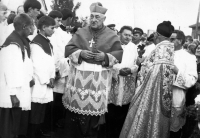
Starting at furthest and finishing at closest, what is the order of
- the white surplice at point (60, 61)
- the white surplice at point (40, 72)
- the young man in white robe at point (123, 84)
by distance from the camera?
the white surplice at point (60, 61) → the young man in white robe at point (123, 84) → the white surplice at point (40, 72)

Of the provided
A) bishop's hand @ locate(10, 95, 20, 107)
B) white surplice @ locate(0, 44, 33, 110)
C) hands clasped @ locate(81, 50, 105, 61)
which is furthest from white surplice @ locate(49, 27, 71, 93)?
bishop's hand @ locate(10, 95, 20, 107)

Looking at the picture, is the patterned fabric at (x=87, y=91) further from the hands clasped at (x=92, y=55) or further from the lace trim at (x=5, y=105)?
the lace trim at (x=5, y=105)

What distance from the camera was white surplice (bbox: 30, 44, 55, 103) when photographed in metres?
4.72

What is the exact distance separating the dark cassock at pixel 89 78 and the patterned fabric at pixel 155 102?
541 millimetres

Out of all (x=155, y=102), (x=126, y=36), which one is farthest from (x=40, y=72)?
(x=126, y=36)

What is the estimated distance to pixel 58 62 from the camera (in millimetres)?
5984

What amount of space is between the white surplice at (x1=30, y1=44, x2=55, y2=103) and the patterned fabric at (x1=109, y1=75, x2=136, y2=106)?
1.44m

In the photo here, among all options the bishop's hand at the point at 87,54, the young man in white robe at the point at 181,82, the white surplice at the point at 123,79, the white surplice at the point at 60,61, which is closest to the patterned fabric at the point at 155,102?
the young man in white robe at the point at 181,82

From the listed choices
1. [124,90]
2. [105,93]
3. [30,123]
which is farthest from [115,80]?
[30,123]

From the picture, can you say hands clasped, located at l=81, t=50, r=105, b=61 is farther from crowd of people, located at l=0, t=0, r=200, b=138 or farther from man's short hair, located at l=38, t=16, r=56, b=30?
man's short hair, located at l=38, t=16, r=56, b=30

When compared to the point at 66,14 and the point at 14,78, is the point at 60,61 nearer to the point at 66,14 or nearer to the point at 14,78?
the point at 66,14

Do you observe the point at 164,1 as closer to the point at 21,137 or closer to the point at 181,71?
the point at 181,71

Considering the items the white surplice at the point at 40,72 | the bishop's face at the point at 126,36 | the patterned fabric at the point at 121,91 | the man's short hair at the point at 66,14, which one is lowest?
the patterned fabric at the point at 121,91

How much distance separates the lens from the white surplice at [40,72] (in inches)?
186
